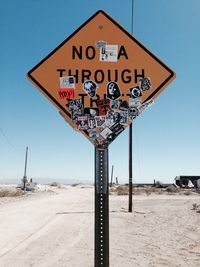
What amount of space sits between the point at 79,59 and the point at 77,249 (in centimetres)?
702

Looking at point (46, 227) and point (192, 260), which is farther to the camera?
point (46, 227)

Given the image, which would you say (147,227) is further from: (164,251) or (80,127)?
(80,127)

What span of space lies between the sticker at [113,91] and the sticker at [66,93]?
287 mm

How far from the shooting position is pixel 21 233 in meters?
12.3

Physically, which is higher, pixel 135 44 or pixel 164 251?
pixel 135 44

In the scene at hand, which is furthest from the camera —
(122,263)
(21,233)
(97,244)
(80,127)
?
(21,233)

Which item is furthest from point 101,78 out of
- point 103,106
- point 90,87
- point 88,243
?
point 88,243

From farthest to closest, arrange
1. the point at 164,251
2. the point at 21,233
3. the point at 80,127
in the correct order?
the point at 21,233 → the point at 164,251 → the point at 80,127

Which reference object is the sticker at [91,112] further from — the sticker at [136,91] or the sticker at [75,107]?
the sticker at [136,91]

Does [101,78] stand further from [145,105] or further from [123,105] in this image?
[145,105]

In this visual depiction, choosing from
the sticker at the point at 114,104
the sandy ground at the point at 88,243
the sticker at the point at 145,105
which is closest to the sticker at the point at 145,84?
the sticker at the point at 145,105

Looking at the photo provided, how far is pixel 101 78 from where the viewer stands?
10.7 feet

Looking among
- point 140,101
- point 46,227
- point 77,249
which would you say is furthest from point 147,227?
point 140,101

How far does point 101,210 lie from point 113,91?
0.92 meters
